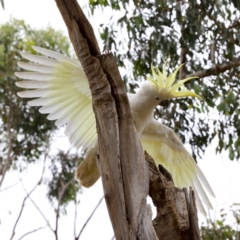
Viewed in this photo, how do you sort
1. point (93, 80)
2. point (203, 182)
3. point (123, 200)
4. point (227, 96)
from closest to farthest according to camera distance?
point (123, 200) < point (93, 80) < point (203, 182) < point (227, 96)

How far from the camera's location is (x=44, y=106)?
2623 mm

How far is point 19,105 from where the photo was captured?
6145 millimetres

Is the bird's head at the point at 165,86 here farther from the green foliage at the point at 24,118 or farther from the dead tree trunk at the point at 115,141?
the green foliage at the point at 24,118

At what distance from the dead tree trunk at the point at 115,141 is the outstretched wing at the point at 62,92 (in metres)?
0.53

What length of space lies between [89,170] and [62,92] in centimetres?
42

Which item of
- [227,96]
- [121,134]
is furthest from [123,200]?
[227,96]

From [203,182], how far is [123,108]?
3.93ft

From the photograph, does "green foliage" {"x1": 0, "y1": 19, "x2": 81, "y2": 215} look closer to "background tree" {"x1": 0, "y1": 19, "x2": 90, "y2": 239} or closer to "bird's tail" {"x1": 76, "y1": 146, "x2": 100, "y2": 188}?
"background tree" {"x1": 0, "y1": 19, "x2": 90, "y2": 239}

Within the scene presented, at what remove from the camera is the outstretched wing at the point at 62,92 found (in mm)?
2443

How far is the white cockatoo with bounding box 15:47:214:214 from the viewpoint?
7.82 ft

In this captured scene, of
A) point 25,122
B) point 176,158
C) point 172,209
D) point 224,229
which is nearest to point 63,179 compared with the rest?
point 25,122

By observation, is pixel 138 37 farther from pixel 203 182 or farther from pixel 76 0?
pixel 76 0

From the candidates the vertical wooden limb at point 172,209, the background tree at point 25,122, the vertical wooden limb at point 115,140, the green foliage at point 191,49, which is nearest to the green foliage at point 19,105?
the background tree at point 25,122

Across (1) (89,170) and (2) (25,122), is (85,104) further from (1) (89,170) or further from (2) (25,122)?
(2) (25,122)
